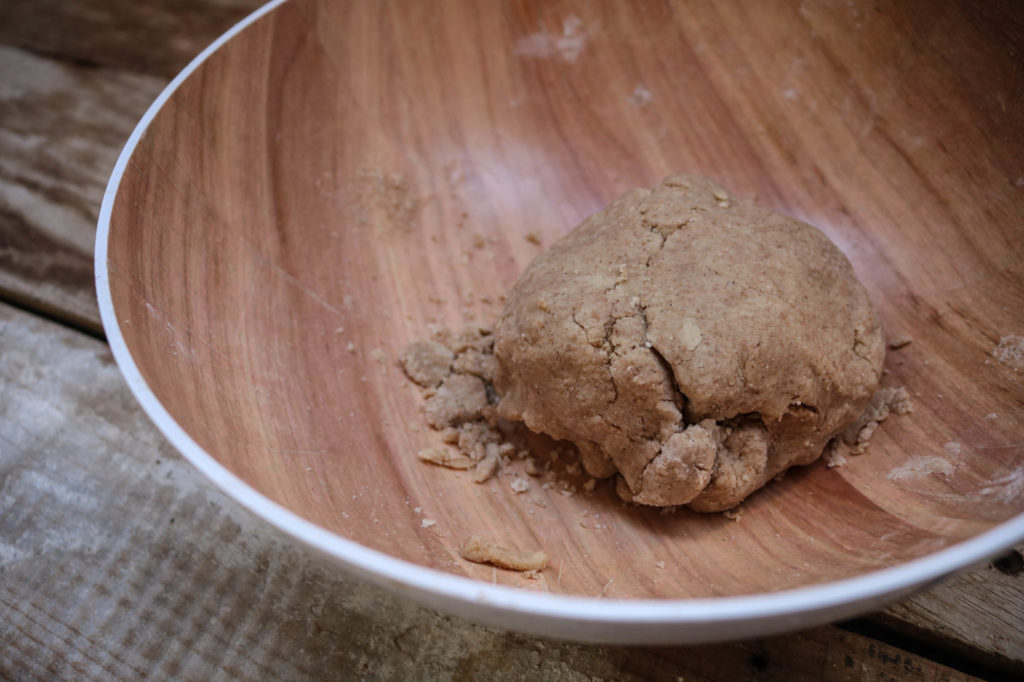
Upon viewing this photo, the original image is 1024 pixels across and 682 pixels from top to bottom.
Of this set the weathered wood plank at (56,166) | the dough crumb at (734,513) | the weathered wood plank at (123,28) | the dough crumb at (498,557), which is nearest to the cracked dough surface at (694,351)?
the dough crumb at (734,513)

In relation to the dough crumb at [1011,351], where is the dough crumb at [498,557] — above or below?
below

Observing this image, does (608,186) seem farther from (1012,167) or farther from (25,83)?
(25,83)

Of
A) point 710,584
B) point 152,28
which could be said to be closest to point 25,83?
point 152,28

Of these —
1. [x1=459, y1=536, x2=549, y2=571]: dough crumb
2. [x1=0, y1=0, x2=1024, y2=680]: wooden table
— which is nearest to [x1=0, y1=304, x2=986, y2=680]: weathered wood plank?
[x1=0, y1=0, x2=1024, y2=680]: wooden table

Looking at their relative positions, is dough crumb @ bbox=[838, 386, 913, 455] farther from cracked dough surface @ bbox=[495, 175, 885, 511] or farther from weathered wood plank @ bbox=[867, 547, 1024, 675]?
weathered wood plank @ bbox=[867, 547, 1024, 675]

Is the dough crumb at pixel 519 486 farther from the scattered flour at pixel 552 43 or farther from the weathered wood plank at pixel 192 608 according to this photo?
the scattered flour at pixel 552 43

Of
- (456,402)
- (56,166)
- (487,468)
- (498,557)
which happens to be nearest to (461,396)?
(456,402)
